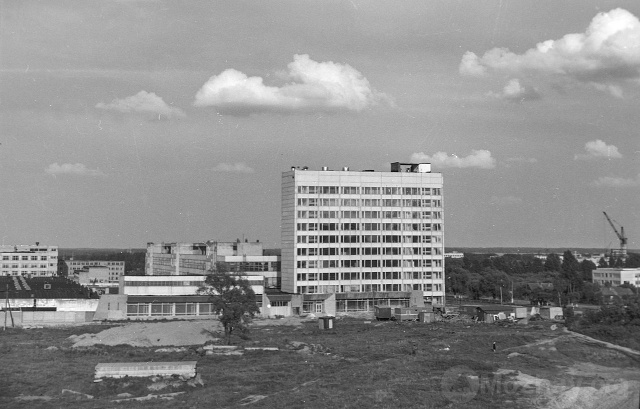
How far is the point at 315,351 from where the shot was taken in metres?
62.8

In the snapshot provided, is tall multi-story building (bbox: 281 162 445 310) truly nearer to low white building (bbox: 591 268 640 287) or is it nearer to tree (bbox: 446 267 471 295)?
tree (bbox: 446 267 471 295)

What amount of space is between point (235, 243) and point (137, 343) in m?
50.5

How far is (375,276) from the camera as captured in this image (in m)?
108

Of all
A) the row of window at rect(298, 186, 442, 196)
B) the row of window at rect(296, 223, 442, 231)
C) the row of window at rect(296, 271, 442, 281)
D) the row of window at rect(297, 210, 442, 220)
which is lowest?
the row of window at rect(296, 271, 442, 281)

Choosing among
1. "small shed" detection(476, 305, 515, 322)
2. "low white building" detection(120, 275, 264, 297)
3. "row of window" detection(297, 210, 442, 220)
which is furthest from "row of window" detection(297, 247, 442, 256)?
"small shed" detection(476, 305, 515, 322)

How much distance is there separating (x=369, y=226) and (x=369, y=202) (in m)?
3.71

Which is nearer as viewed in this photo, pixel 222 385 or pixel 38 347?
pixel 222 385

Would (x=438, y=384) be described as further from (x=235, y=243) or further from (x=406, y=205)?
(x=235, y=243)

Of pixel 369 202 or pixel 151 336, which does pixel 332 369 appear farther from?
pixel 369 202

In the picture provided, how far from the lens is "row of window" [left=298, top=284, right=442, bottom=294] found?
345 feet

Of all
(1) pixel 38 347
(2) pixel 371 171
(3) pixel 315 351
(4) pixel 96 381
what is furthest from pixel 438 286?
(4) pixel 96 381

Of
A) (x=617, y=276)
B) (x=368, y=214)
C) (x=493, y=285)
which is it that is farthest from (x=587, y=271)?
(x=368, y=214)

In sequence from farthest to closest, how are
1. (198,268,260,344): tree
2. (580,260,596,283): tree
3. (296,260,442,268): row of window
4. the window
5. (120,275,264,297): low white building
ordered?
(580,260,596,283): tree, (296,260,442,268): row of window, (120,275,264,297): low white building, the window, (198,268,260,344): tree

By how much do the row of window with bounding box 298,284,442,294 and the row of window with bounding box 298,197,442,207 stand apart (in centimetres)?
1241
